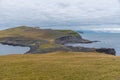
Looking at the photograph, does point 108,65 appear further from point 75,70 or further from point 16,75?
point 16,75

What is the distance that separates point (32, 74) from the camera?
36.9 m

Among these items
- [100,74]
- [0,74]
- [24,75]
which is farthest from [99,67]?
[0,74]

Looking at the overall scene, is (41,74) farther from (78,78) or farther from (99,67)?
(99,67)

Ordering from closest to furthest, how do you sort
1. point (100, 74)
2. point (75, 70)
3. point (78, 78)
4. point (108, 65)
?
1. point (78, 78)
2. point (100, 74)
3. point (75, 70)
4. point (108, 65)

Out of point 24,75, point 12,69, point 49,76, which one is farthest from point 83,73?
point 12,69

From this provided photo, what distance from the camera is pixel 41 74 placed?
36.9 meters

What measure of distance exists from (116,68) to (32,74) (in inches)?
457

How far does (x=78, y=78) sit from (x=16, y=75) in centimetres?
787

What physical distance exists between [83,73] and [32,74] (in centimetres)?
641

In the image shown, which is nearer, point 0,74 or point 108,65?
point 0,74

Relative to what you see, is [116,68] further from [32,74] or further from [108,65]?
[32,74]

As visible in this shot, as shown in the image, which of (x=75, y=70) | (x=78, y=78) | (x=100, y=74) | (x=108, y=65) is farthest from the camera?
(x=108, y=65)

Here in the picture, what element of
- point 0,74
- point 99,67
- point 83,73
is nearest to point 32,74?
point 0,74

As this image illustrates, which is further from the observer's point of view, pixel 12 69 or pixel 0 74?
pixel 12 69
